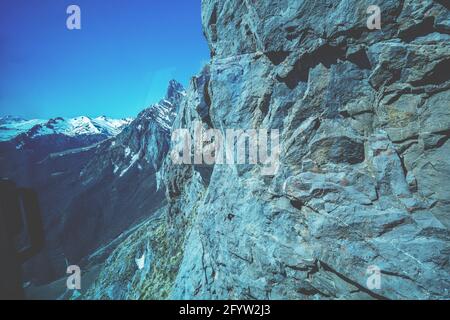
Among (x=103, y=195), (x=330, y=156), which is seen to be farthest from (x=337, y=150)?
(x=103, y=195)

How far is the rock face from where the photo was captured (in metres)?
12.7

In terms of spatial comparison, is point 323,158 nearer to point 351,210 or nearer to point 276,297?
point 351,210

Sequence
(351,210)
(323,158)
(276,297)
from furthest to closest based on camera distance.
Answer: (276,297) < (323,158) < (351,210)

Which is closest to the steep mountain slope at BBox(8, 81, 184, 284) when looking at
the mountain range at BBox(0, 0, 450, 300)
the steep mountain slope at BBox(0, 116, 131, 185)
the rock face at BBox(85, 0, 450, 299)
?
the steep mountain slope at BBox(0, 116, 131, 185)

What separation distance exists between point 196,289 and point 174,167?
85.6 feet

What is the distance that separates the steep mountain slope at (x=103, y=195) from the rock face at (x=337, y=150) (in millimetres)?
91389

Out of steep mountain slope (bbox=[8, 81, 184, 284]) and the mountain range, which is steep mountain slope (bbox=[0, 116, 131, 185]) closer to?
steep mountain slope (bbox=[8, 81, 184, 284])

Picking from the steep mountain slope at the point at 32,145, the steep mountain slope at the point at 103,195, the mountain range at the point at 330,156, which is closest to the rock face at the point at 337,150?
the mountain range at the point at 330,156

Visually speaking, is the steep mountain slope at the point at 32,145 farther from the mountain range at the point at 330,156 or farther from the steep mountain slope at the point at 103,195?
the mountain range at the point at 330,156

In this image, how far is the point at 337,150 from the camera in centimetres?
1472

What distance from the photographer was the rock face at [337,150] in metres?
12.7

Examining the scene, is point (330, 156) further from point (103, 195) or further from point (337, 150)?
point (103, 195)

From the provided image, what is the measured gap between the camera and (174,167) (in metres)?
46.2
